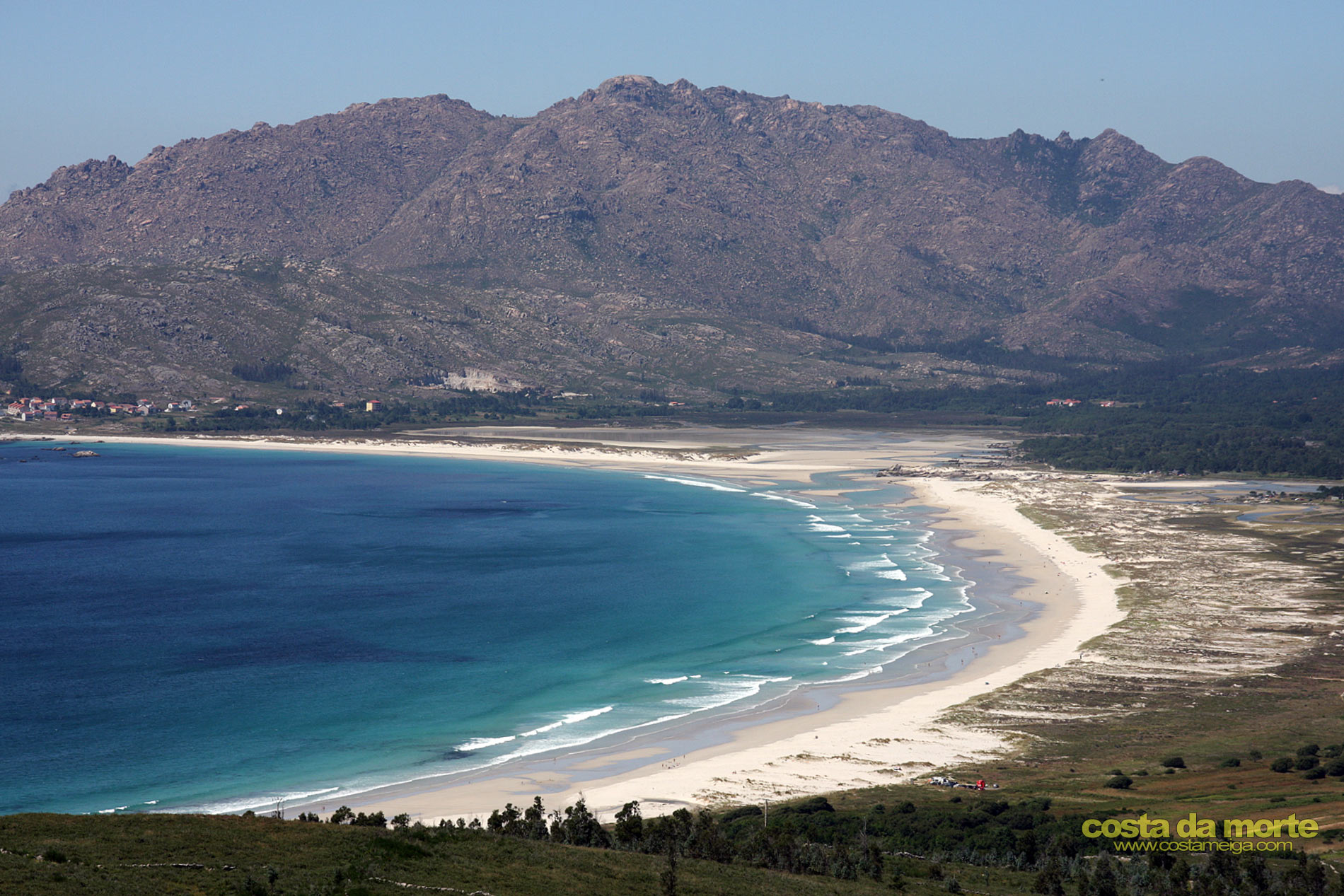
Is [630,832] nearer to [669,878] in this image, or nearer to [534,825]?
[534,825]

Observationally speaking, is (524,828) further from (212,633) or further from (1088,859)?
(212,633)

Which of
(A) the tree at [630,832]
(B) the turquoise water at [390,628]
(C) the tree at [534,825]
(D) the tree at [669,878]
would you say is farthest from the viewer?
(B) the turquoise water at [390,628]

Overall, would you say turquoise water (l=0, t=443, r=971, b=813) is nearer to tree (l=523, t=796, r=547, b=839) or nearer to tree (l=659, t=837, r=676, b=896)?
tree (l=523, t=796, r=547, b=839)

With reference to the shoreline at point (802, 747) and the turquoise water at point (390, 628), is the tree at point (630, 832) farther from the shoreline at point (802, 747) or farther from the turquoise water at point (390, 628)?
the turquoise water at point (390, 628)

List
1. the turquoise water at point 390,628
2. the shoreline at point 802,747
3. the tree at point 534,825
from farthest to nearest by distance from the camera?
the turquoise water at point 390,628 < the shoreline at point 802,747 < the tree at point 534,825

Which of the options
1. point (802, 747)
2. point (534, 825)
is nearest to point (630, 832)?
point (534, 825)

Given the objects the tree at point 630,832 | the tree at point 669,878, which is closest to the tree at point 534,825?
the tree at point 630,832

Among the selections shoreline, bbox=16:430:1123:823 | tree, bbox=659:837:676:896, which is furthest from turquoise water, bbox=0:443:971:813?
tree, bbox=659:837:676:896

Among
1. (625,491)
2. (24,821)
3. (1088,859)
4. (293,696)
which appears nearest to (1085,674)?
(1088,859)
